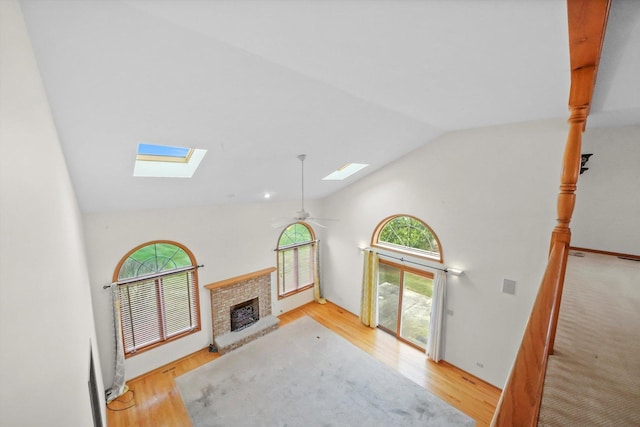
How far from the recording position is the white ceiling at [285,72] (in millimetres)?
1526

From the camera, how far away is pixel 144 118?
7.88 feet

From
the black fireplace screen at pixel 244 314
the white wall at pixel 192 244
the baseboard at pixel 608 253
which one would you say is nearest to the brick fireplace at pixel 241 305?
the black fireplace screen at pixel 244 314

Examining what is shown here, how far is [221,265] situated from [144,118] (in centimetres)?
394

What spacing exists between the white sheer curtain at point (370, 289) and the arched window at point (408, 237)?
381 millimetres

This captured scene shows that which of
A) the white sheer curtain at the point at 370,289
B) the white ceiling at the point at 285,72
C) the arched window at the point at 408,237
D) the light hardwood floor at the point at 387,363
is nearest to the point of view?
the white ceiling at the point at 285,72

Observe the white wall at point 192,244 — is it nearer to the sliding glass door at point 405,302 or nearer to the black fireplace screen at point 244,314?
the black fireplace screen at point 244,314

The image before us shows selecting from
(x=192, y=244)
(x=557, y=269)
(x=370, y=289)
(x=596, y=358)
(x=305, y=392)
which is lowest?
(x=305, y=392)

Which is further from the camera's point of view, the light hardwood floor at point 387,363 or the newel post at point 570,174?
the light hardwood floor at point 387,363

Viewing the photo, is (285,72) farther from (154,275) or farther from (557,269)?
(154,275)

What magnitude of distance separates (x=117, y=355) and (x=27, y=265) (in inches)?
185

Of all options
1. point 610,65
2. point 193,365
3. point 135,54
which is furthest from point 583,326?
point 193,365

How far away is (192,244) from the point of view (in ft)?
17.4

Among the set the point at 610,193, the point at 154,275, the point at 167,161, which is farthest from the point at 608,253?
the point at 154,275

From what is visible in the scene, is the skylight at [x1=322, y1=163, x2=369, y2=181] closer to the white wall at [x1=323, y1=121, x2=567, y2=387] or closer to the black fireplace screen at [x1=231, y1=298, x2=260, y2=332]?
the white wall at [x1=323, y1=121, x2=567, y2=387]
